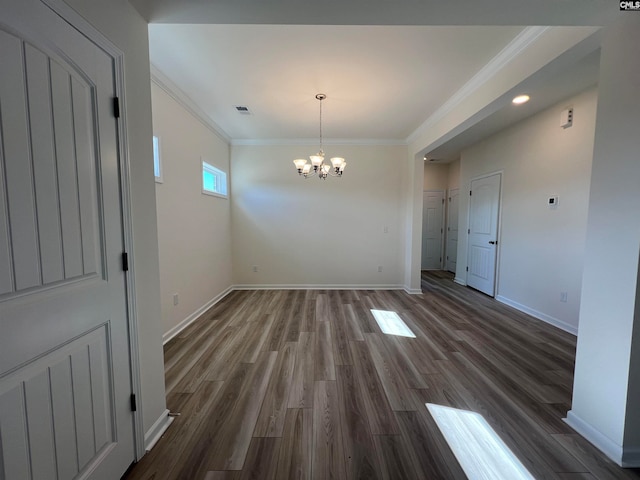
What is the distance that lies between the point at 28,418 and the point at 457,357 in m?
2.83

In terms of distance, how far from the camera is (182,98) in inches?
113

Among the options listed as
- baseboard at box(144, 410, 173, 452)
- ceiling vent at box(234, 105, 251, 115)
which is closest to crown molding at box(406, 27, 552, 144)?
ceiling vent at box(234, 105, 251, 115)

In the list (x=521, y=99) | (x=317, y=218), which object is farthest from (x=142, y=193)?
(x=521, y=99)

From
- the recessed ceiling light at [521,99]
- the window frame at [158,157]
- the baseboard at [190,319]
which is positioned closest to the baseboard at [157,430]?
the baseboard at [190,319]

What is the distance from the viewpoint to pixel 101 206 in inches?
44.5

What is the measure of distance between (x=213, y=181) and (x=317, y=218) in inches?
75.1

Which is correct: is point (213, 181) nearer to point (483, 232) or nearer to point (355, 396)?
point (355, 396)

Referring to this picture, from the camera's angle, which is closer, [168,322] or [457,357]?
[457,357]

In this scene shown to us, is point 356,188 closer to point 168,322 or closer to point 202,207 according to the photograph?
point 202,207

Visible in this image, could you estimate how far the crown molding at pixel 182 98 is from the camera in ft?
7.97

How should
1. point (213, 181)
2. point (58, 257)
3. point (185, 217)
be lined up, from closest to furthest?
point (58, 257) → point (185, 217) → point (213, 181)

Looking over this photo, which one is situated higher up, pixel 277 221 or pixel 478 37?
pixel 478 37

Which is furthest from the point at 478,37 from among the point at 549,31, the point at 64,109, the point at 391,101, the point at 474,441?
the point at 474,441

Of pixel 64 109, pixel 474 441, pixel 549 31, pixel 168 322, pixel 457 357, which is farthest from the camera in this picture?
pixel 168 322
